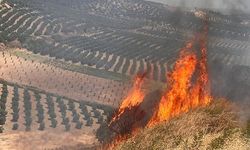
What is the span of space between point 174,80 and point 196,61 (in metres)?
2.29

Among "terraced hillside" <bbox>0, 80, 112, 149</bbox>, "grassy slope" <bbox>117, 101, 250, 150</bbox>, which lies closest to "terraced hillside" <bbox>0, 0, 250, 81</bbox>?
"terraced hillside" <bbox>0, 80, 112, 149</bbox>

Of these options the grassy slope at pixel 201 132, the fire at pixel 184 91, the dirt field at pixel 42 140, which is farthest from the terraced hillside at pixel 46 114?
the grassy slope at pixel 201 132

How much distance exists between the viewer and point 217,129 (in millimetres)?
17172

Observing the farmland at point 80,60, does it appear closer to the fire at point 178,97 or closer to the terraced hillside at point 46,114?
the terraced hillside at point 46,114

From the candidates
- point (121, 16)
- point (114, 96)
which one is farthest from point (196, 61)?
point (121, 16)

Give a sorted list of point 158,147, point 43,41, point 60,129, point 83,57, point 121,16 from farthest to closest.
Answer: point 121,16, point 43,41, point 83,57, point 60,129, point 158,147

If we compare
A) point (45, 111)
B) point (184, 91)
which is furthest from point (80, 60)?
point (184, 91)

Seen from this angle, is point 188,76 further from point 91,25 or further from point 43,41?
point 91,25

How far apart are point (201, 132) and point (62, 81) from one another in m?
30.0

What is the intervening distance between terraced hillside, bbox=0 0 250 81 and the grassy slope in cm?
3333

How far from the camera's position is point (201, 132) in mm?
17344

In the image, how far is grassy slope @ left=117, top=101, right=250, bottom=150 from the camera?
16.5 metres

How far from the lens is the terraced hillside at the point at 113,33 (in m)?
60.0

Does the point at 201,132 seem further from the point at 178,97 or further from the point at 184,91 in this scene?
the point at 184,91
